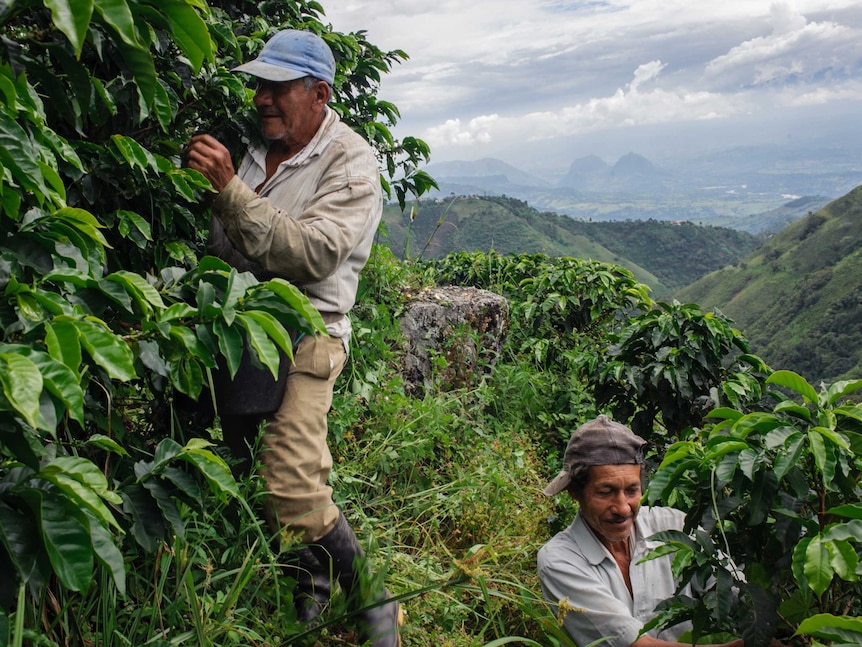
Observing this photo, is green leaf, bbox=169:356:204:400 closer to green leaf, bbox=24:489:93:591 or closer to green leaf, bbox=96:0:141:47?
green leaf, bbox=24:489:93:591

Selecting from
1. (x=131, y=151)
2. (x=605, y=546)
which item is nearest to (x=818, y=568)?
(x=605, y=546)

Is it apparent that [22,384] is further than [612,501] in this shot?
No

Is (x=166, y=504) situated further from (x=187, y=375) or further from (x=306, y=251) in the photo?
(x=306, y=251)

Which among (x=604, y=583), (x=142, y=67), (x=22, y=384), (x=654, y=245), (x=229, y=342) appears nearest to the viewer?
(x=22, y=384)

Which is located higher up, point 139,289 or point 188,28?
point 188,28

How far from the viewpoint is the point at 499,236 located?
48812mm

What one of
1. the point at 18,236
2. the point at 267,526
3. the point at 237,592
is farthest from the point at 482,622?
the point at 18,236

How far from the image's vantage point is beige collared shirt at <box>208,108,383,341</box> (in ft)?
8.07

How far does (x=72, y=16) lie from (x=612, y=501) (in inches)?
109

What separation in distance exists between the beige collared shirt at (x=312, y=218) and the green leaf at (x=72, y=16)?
1362 millimetres

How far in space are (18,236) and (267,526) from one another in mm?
1481

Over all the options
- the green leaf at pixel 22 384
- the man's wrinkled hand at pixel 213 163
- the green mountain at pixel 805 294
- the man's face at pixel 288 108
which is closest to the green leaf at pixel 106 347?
the green leaf at pixel 22 384

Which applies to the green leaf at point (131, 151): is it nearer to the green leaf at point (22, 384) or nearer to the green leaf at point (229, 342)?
the green leaf at point (229, 342)

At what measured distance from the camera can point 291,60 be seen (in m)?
2.64
